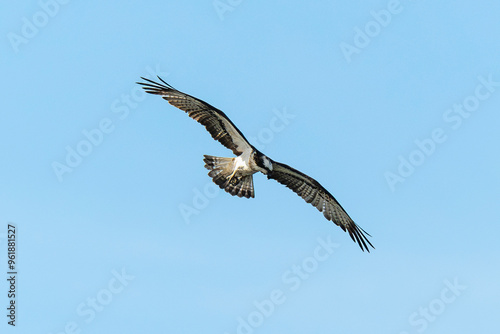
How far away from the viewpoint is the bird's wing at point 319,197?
1962cm

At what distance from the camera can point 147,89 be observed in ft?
59.0

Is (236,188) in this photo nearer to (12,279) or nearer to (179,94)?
(179,94)

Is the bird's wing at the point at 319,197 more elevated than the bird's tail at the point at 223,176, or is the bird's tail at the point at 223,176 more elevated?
the bird's tail at the point at 223,176

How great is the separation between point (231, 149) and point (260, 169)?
34.7 inches

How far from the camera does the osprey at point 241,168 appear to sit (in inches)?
706

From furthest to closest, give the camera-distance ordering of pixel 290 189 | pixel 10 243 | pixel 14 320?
pixel 290 189, pixel 10 243, pixel 14 320

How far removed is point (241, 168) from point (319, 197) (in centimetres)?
280

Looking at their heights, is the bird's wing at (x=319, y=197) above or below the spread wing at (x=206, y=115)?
below

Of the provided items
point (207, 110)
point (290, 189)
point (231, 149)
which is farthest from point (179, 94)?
point (290, 189)

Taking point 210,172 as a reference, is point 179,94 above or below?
above

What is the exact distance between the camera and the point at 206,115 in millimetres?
18000

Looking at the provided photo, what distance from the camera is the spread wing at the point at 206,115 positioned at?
17.8m

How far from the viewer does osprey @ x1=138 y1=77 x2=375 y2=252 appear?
17.9m

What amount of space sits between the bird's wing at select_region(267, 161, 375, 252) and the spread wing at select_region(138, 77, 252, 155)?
1713 mm
